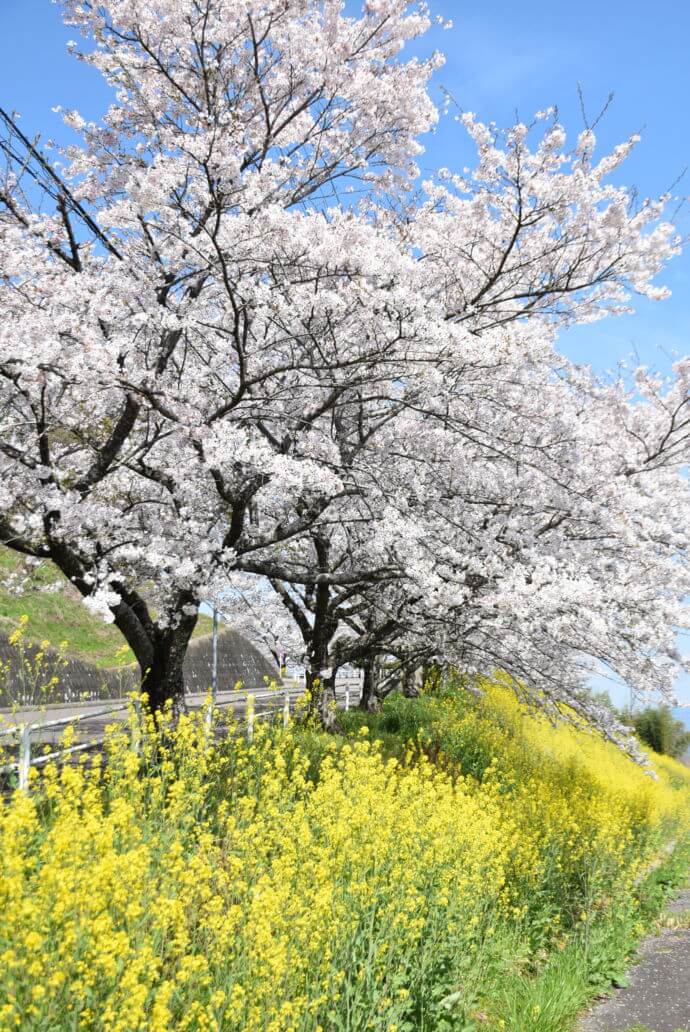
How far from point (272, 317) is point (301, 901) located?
17.4 ft

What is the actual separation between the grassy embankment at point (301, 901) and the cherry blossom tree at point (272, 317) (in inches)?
99.2

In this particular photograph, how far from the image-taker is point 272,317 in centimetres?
769

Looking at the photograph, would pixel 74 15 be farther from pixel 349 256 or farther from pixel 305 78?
pixel 349 256

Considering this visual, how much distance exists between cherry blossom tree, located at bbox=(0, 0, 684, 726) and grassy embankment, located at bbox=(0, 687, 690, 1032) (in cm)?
252

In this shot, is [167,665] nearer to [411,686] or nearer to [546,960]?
[546,960]

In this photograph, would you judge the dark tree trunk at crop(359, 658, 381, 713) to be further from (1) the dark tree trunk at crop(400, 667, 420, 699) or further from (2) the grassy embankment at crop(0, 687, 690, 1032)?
(2) the grassy embankment at crop(0, 687, 690, 1032)

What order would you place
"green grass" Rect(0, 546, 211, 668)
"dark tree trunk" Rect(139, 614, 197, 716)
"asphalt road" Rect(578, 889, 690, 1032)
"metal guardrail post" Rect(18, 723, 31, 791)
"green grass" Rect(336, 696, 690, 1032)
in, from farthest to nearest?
"green grass" Rect(0, 546, 211, 668) → "dark tree trunk" Rect(139, 614, 197, 716) → "asphalt road" Rect(578, 889, 690, 1032) → "metal guardrail post" Rect(18, 723, 31, 791) → "green grass" Rect(336, 696, 690, 1032)

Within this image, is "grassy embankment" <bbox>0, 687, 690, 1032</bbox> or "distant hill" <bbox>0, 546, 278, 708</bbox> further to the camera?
"distant hill" <bbox>0, 546, 278, 708</bbox>

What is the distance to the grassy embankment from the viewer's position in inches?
131

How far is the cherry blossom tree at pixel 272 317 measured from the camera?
25.0ft

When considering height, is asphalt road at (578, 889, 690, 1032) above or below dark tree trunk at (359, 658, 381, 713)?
below

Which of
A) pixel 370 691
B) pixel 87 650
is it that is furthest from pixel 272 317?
pixel 87 650

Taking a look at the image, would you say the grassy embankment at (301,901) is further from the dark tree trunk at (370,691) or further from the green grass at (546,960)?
the dark tree trunk at (370,691)


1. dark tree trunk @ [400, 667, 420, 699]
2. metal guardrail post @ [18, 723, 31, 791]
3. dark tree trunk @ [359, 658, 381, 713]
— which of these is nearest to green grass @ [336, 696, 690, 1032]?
dark tree trunk @ [359, 658, 381, 713]
